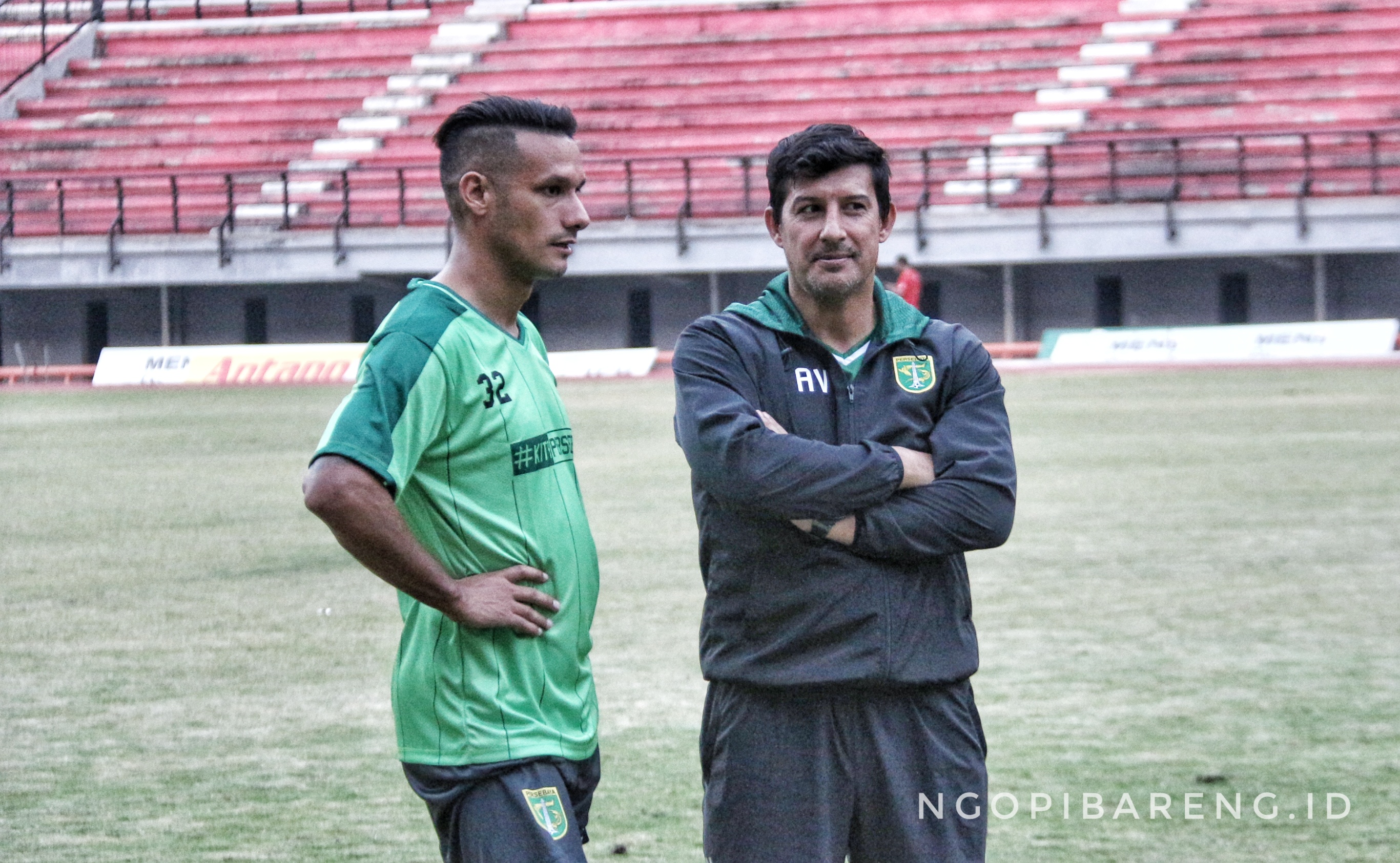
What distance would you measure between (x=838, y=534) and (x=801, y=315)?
0.40m

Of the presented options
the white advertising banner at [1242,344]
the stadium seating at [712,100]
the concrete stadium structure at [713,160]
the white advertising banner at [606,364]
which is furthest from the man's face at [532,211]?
the stadium seating at [712,100]

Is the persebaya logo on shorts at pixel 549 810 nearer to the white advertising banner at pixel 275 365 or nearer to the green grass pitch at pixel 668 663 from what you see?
the green grass pitch at pixel 668 663

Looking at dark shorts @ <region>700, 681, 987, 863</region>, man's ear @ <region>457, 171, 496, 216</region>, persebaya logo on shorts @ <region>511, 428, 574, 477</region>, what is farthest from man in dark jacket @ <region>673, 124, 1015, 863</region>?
man's ear @ <region>457, 171, 496, 216</region>

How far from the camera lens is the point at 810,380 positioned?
3014 millimetres

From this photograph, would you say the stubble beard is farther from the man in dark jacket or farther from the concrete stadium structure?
the concrete stadium structure

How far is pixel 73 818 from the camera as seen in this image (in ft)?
15.3

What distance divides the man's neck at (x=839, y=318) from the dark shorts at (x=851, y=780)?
623mm

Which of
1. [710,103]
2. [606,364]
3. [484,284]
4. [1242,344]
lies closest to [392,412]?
[484,284]

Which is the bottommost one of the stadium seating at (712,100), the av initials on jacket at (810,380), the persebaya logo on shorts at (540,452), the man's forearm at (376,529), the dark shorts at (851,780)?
the dark shorts at (851,780)

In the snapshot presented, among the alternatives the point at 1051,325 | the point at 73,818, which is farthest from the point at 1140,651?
the point at 1051,325

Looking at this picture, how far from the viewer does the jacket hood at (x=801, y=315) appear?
3.00 meters

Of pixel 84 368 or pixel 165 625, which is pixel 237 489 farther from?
pixel 84 368

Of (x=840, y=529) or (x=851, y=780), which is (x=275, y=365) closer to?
(x=840, y=529)

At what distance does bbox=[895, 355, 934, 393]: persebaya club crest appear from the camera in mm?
3025
